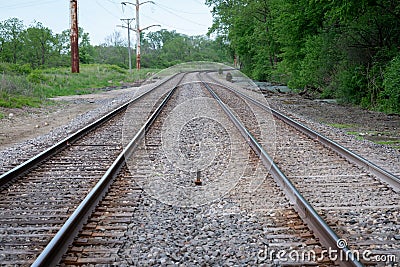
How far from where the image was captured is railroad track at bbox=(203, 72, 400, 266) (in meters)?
4.10

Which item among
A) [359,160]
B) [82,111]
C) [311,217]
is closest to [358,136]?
[359,160]

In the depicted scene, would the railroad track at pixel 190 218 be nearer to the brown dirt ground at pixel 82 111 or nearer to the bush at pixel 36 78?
the brown dirt ground at pixel 82 111

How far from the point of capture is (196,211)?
16.6ft

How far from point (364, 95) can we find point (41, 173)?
1457 cm

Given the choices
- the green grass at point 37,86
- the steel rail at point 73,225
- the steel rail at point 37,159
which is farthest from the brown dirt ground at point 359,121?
the green grass at point 37,86

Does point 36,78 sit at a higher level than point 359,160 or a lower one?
higher

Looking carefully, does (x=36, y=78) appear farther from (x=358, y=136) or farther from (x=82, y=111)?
(x=358, y=136)

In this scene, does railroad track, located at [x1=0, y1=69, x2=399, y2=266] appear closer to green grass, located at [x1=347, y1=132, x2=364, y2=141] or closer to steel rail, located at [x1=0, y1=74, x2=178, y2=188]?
steel rail, located at [x1=0, y1=74, x2=178, y2=188]

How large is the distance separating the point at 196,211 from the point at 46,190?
2.13 m

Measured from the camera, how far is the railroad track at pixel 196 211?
3877 millimetres

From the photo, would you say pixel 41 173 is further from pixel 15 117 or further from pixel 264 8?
pixel 264 8

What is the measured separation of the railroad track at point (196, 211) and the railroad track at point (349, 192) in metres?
0.02

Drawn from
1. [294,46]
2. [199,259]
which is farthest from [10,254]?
[294,46]

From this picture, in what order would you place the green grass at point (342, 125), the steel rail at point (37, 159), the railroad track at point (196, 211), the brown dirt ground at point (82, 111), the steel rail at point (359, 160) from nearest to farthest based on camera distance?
the railroad track at point (196, 211) → the steel rail at point (359, 160) → the steel rail at point (37, 159) → the brown dirt ground at point (82, 111) → the green grass at point (342, 125)
